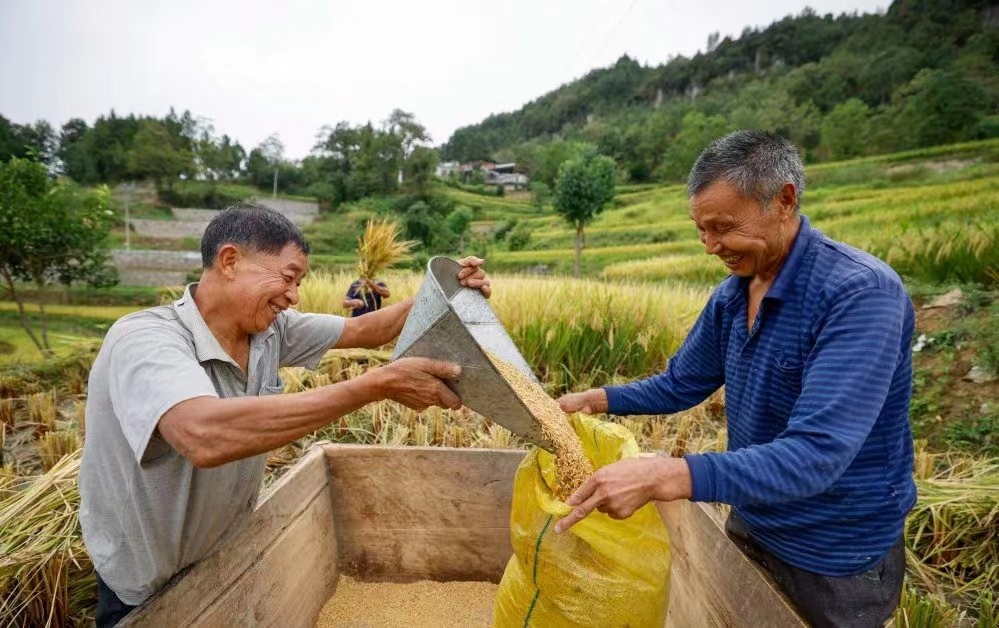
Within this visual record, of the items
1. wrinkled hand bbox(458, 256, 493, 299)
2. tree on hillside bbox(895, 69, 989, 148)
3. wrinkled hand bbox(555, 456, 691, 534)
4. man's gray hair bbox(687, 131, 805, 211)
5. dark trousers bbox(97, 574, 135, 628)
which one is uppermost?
tree on hillside bbox(895, 69, 989, 148)

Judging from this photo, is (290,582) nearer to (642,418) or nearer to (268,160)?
(642,418)

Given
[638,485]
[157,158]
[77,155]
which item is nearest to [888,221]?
[638,485]

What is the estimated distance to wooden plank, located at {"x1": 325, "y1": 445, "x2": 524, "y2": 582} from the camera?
73.7 inches

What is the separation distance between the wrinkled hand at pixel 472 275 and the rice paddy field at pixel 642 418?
48.2 inches

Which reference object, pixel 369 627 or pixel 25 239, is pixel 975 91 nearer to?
pixel 369 627

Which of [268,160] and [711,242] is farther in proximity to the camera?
[268,160]

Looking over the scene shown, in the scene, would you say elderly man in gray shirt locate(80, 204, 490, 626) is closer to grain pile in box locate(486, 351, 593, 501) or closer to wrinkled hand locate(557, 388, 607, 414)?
grain pile in box locate(486, 351, 593, 501)

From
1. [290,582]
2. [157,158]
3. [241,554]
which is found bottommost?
[290,582]

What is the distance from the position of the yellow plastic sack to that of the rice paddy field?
0.51m

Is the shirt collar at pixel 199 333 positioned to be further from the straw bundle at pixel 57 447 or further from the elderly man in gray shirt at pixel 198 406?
the straw bundle at pixel 57 447

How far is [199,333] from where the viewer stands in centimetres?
125

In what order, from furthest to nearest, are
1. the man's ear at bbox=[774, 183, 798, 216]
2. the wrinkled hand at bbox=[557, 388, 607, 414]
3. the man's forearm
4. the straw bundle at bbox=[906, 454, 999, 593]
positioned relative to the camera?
the straw bundle at bbox=[906, 454, 999, 593], the wrinkled hand at bbox=[557, 388, 607, 414], the man's ear at bbox=[774, 183, 798, 216], the man's forearm

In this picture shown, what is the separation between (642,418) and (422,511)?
1.76m

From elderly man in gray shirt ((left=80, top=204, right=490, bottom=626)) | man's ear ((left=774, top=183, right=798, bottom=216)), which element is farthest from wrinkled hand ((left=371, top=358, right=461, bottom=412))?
man's ear ((left=774, top=183, right=798, bottom=216))
